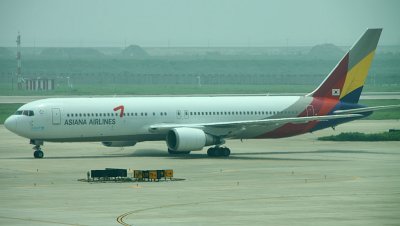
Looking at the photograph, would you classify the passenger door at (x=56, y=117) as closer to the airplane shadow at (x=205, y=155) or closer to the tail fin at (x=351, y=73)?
the airplane shadow at (x=205, y=155)

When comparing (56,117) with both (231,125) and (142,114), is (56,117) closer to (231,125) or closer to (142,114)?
(142,114)

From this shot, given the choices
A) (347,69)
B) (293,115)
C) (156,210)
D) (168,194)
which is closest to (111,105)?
(293,115)

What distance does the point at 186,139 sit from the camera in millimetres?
73000

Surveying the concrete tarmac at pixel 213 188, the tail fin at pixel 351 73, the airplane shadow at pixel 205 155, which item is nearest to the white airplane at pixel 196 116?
the tail fin at pixel 351 73

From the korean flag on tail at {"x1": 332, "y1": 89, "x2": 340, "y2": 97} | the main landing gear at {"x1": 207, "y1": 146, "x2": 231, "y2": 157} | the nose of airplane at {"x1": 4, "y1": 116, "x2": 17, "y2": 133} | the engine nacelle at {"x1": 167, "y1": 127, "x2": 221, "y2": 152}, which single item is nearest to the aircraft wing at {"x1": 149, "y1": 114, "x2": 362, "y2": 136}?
the engine nacelle at {"x1": 167, "y1": 127, "x2": 221, "y2": 152}

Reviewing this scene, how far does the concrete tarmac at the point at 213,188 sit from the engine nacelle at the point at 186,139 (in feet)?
2.60

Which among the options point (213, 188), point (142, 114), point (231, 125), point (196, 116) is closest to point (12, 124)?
point (142, 114)

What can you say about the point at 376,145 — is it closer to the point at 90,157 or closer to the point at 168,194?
the point at 90,157

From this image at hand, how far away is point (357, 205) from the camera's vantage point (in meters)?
46.2

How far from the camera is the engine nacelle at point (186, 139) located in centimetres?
7294

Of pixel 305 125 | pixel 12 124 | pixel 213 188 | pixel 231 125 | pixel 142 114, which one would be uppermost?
pixel 142 114

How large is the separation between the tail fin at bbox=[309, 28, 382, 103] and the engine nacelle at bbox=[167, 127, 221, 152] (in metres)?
11.6

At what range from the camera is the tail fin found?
81062 millimetres

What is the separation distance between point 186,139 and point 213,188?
19517mm
